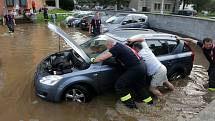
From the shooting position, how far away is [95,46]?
7.33 m

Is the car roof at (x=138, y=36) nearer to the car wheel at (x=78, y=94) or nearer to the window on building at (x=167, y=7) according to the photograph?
the car wheel at (x=78, y=94)

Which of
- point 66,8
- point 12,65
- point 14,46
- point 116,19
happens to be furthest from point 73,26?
point 66,8

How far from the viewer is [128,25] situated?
17062 mm

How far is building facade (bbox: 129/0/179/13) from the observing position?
63312 millimetres

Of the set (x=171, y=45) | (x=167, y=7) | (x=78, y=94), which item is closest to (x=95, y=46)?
(x=78, y=94)

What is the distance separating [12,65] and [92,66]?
4618 mm

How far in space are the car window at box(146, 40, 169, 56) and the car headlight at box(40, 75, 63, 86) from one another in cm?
262

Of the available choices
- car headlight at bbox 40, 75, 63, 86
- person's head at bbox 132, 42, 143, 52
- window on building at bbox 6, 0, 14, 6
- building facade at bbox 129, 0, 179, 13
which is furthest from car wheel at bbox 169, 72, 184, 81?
building facade at bbox 129, 0, 179, 13

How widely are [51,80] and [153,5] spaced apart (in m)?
59.7

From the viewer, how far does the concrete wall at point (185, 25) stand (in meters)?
14.9

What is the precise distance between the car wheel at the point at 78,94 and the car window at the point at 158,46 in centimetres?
215

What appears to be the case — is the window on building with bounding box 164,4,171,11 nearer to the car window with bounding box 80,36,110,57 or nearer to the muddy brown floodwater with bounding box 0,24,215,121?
the muddy brown floodwater with bounding box 0,24,215,121

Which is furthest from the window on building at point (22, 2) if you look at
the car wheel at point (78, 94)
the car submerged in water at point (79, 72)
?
the car wheel at point (78, 94)

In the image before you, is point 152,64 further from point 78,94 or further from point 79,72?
point 78,94
